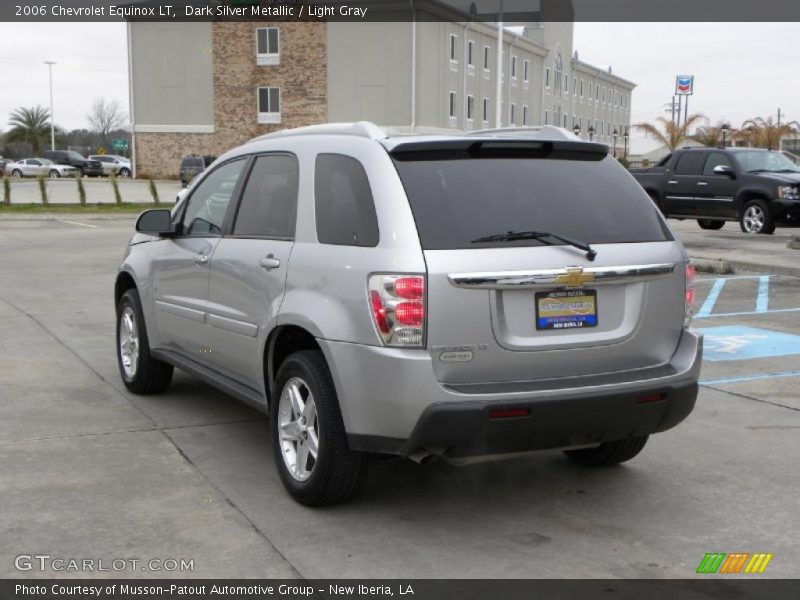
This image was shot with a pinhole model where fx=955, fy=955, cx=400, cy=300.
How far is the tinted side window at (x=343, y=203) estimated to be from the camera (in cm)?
434

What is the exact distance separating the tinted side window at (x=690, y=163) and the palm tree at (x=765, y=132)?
51.2 meters

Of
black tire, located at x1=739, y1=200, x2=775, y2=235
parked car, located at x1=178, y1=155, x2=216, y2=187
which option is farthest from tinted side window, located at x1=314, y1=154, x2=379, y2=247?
parked car, located at x1=178, y1=155, x2=216, y2=187

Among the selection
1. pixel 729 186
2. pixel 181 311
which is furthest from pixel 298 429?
pixel 729 186

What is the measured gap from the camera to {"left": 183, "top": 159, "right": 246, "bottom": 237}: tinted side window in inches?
225

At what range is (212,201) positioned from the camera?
5.88 m

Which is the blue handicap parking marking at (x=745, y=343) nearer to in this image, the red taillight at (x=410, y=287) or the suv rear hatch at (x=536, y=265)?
the suv rear hatch at (x=536, y=265)

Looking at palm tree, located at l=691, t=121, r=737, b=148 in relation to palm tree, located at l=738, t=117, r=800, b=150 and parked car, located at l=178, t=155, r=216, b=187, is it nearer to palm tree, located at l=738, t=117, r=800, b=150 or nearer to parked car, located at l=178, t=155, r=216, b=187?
palm tree, located at l=738, t=117, r=800, b=150

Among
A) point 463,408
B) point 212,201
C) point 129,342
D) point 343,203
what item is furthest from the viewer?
point 129,342

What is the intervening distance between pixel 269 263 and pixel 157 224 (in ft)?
5.41

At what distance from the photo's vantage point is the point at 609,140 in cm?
9819

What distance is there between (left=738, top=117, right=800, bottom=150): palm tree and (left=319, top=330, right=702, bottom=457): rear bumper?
6932cm

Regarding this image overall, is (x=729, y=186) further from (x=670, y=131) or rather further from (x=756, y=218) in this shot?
(x=670, y=131)

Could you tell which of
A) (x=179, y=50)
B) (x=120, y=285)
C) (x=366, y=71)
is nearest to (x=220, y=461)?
(x=120, y=285)

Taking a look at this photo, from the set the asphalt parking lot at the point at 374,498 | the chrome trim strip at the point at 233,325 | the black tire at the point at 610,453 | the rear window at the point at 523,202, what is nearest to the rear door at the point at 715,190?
the asphalt parking lot at the point at 374,498
